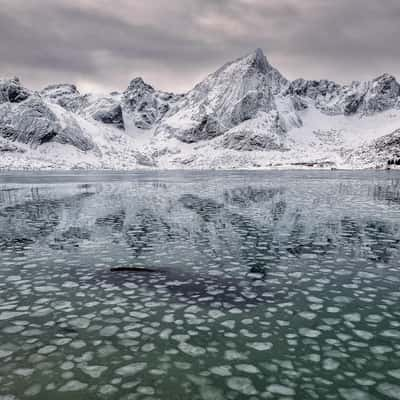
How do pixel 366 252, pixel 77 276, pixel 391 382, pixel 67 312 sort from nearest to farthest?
pixel 391 382
pixel 67 312
pixel 77 276
pixel 366 252

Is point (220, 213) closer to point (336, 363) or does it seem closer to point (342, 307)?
point (342, 307)

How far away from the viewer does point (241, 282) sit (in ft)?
45.8

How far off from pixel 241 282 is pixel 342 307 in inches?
142

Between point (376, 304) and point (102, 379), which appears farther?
point (376, 304)

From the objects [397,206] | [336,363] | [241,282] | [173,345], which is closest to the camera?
[336,363]

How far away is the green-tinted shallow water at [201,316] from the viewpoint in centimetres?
775

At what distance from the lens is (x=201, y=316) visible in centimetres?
1101

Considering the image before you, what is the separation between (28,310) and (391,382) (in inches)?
375

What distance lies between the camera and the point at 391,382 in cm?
776

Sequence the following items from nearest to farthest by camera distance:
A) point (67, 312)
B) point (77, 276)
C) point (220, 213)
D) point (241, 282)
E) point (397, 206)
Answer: point (67, 312) < point (241, 282) < point (77, 276) < point (220, 213) < point (397, 206)

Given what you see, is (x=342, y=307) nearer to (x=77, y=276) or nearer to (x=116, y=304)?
(x=116, y=304)

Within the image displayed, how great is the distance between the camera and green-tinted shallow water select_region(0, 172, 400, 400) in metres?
7.75

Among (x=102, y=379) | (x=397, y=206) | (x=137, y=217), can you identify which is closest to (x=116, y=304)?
(x=102, y=379)

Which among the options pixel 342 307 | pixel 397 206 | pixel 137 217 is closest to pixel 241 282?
pixel 342 307
